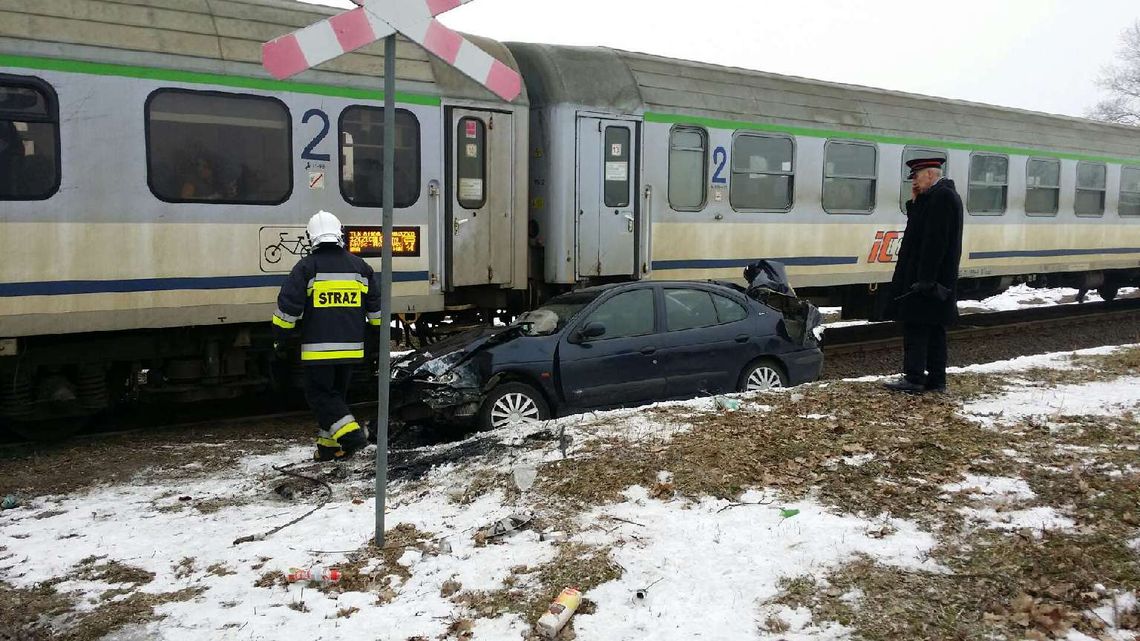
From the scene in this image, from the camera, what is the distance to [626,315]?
8086 mm

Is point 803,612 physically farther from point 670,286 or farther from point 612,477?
point 670,286

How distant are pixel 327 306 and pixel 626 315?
263cm

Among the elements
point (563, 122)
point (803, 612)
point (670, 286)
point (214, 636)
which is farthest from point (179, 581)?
point (563, 122)

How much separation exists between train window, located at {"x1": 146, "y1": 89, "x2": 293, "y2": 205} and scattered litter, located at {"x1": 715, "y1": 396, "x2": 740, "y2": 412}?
4368 millimetres

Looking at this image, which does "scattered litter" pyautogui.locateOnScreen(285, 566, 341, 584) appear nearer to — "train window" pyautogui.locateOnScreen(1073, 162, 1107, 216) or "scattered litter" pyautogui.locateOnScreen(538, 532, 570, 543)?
"scattered litter" pyautogui.locateOnScreen(538, 532, 570, 543)

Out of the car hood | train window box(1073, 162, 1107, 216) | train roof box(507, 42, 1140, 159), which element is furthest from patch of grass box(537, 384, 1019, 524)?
train window box(1073, 162, 1107, 216)

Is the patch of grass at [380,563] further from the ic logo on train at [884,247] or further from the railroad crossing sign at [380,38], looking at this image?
the ic logo on train at [884,247]

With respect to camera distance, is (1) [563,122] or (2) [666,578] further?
(1) [563,122]

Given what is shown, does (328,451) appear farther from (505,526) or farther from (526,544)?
(526,544)

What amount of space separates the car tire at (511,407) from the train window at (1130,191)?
14.9 m

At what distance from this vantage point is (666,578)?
4219 millimetres

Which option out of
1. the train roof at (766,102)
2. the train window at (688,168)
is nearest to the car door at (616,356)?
the train roof at (766,102)

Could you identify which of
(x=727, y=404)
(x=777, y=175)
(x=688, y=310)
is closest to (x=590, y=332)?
(x=688, y=310)

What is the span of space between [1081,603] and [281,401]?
26.5 ft
